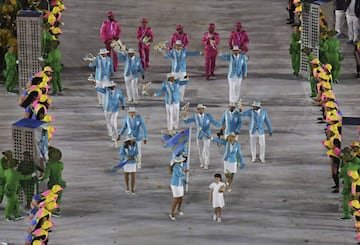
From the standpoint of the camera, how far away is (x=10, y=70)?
50.7m

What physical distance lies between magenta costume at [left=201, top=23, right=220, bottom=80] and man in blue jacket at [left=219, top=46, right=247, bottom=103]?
1.92m

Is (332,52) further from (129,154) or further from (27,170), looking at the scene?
(27,170)

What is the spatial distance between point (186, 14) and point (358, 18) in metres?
7.24

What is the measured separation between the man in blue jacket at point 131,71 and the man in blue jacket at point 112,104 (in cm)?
218

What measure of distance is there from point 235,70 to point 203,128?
15.6ft

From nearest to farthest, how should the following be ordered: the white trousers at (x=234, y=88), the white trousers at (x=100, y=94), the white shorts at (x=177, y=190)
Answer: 1. the white shorts at (x=177, y=190)
2. the white trousers at (x=100, y=94)
3. the white trousers at (x=234, y=88)

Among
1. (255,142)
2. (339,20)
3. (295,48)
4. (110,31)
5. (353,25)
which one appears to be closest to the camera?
(255,142)

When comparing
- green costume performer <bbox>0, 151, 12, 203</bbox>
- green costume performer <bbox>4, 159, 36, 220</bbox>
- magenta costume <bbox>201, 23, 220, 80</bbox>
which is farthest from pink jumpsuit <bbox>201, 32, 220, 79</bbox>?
green costume performer <bbox>0, 151, 12, 203</bbox>

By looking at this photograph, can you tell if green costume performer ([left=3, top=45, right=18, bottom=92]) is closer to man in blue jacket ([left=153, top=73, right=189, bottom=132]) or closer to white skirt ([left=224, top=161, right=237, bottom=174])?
man in blue jacket ([left=153, top=73, right=189, bottom=132])

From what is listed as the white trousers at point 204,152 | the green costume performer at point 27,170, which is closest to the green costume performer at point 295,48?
the white trousers at point 204,152

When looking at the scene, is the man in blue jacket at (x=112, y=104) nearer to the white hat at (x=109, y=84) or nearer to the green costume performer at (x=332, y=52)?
the white hat at (x=109, y=84)

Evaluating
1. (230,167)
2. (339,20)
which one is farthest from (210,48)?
(230,167)

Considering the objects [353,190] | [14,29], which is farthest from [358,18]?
[353,190]

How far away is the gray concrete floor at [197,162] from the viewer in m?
41.5
